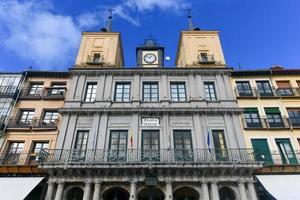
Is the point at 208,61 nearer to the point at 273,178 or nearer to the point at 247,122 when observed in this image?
the point at 247,122

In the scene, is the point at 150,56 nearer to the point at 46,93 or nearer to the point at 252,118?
the point at 46,93

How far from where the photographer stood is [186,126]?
18.4m

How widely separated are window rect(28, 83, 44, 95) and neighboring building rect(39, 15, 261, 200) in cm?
282

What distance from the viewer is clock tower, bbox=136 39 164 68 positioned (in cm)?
2325

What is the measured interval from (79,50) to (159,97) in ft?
28.2

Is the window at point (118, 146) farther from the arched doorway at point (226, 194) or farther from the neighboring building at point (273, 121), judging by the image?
the neighboring building at point (273, 121)

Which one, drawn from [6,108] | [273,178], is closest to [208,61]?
[273,178]

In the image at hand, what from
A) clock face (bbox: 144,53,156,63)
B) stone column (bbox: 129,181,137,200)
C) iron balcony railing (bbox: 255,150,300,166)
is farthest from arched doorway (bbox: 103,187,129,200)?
clock face (bbox: 144,53,156,63)

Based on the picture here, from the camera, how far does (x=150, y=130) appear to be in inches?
720

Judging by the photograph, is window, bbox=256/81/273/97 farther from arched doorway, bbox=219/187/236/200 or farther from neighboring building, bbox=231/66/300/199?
arched doorway, bbox=219/187/236/200

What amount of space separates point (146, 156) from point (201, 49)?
11.4 metres

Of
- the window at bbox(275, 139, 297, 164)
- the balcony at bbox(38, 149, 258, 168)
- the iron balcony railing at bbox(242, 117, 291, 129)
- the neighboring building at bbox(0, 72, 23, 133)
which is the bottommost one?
the balcony at bbox(38, 149, 258, 168)

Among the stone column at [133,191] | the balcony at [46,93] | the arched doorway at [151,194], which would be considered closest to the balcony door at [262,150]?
the arched doorway at [151,194]

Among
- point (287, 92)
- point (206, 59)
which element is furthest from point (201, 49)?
point (287, 92)
